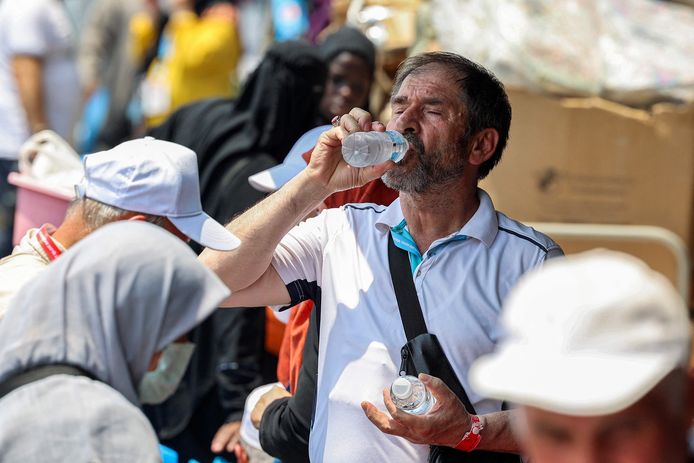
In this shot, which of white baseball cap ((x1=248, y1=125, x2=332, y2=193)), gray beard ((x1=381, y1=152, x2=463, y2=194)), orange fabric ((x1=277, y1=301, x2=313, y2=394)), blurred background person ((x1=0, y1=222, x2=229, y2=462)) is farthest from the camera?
white baseball cap ((x1=248, y1=125, x2=332, y2=193))

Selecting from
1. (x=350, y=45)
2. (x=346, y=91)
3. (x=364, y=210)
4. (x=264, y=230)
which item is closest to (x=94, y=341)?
(x=264, y=230)

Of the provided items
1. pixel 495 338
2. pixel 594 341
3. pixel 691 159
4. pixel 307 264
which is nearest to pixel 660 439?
pixel 594 341

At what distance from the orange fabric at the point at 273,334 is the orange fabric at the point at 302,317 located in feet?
2.15

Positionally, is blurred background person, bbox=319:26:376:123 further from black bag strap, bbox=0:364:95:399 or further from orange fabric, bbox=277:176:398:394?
black bag strap, bbox=0:364:95:399

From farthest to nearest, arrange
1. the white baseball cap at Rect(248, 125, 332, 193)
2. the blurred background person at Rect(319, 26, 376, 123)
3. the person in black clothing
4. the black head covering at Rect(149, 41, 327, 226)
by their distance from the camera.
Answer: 1. the blurred background person at Rect(319, 26, 376, 123)
2. the black head covering at Rect(149, 41, 327, 226)
3. the person in black clothing
4. the white baseball cap at Rect(248, 125, 332, 193)

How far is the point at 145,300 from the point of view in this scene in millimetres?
2188

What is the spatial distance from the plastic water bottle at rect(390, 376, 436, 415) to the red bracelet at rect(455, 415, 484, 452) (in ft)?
0.41

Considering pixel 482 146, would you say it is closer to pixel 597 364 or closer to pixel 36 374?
pixel 36 374

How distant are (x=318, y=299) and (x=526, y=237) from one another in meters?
0.59

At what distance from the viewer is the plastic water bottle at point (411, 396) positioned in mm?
2883

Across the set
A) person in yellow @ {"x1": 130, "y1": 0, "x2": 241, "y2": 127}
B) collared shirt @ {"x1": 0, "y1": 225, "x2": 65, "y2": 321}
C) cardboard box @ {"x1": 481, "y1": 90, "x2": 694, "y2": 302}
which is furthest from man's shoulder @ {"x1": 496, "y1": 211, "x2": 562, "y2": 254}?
person in yellow @ {"x1": 130, "y1": 0, "x2": 241, "y2": 127}

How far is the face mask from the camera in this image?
12.6ft

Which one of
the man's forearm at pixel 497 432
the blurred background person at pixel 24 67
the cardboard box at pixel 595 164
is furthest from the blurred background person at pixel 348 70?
the man's forearm at pixel 497 432

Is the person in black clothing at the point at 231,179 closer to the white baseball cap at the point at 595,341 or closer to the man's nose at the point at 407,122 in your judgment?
the man's nose at the point at 407,122
